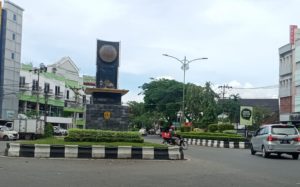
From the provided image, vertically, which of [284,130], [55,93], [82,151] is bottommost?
[82,151]

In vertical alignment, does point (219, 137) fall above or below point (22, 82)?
below

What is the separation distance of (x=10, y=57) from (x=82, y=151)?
4794cm

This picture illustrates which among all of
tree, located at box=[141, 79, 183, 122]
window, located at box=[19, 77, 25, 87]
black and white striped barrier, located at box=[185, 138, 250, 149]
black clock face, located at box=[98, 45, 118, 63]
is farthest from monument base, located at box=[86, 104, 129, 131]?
tree, located at box=[141, 79, 183, 122]

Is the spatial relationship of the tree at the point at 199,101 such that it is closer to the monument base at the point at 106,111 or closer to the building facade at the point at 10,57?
the building facade at the point at 10,57

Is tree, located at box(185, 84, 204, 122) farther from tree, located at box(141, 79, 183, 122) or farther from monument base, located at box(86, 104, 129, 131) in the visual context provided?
monument base, located at box(86, 104, 129, 131)

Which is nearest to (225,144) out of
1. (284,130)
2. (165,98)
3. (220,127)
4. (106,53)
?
(220,127)

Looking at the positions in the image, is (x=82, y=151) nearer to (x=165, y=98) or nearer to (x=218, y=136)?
(x=218, y=136)

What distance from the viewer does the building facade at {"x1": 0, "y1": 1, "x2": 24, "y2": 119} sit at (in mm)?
59750

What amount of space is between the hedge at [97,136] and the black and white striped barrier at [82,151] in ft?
8.17

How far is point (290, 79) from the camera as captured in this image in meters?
57.7

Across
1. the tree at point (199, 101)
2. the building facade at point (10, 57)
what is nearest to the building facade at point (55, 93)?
the building facade at point (10, 57)

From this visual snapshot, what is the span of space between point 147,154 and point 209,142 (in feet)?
71.3

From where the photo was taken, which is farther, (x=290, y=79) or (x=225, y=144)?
(x=290, y=79)

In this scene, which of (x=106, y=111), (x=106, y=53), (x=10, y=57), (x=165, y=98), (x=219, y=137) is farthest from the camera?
(x=165, y=98)
